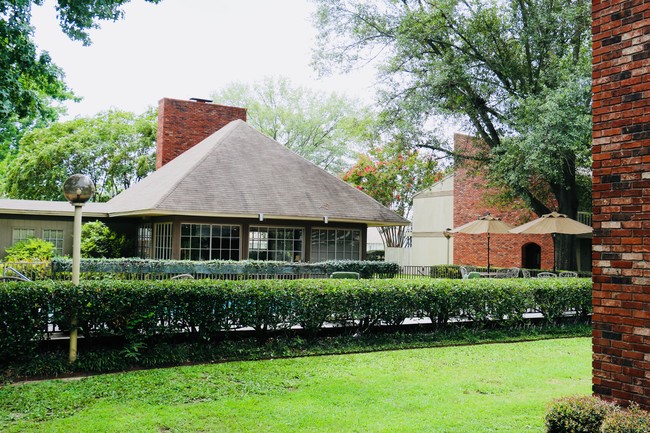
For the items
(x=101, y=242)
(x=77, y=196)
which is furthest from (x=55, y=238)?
(x=77, y=196)

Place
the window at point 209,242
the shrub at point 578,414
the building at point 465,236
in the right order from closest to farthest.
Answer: the shrub at point 578,414, the window at point 209,242, the building at point 465,236

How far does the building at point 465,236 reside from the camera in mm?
24266

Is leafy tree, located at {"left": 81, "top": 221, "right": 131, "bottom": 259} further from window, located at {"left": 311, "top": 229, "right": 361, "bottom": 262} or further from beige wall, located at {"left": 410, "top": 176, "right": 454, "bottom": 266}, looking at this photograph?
beige wall, located at {"left": 410, "top": 176, "right": 454, "bottom": 266}

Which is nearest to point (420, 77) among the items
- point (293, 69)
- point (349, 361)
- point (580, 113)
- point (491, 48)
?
point (491, 48)

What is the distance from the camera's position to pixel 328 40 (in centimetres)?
2270

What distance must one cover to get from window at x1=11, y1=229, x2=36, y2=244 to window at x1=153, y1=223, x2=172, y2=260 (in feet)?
16.3

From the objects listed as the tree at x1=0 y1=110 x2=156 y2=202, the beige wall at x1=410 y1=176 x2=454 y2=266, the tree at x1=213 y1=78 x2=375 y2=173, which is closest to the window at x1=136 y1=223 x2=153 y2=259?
the beige wall at x1=410 y1=176 x2=454 y2=266

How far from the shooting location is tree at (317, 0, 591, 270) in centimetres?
1698

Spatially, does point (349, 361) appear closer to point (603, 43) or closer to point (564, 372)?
point (564, 372)

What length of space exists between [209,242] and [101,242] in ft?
16.3

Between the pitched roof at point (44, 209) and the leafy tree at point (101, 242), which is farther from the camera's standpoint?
the leafy tree at point (101, 242)

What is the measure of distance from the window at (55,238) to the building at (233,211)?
1.4 inches

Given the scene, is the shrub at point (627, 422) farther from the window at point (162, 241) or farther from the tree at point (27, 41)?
the window at point (162, 241)

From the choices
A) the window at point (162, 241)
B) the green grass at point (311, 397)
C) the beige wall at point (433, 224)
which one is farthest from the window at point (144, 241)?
the beige wall at point (433, 224)
